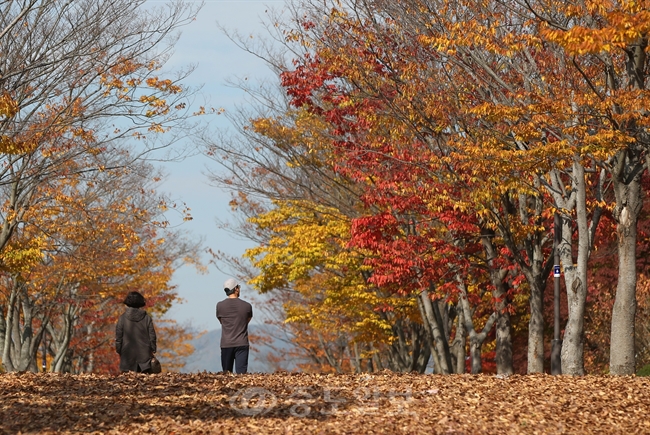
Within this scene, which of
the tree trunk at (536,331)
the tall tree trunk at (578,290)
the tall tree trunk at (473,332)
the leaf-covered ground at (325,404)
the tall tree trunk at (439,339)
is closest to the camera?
the leaf-covered ground at (325,404)

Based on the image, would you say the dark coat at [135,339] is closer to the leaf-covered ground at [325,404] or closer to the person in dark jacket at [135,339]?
the person in dark jacket at [135,339]

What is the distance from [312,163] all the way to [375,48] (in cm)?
646

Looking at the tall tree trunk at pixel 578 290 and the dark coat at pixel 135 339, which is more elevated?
the tall tree trunk at pixel 578 290

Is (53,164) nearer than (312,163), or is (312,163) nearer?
(53,164)

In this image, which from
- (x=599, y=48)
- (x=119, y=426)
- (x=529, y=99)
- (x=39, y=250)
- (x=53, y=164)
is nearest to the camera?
(x=119, y=426)

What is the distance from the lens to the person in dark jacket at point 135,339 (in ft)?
43.6

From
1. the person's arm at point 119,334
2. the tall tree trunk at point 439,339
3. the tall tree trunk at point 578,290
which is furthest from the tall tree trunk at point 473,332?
the person's arm at point 119,334

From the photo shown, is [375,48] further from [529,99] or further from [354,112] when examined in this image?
[529,99]

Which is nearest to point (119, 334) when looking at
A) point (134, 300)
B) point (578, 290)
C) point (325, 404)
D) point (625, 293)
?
point (134, 300)

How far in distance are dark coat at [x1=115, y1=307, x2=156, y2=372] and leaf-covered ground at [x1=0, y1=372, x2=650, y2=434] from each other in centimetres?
59

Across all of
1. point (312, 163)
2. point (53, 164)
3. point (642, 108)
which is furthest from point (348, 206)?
point (642, 108)

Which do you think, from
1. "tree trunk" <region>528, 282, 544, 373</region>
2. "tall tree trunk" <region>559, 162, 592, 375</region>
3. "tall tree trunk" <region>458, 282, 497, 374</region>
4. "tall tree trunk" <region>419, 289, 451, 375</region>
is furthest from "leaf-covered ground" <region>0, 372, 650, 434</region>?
"tall tree trunk" <region>419, 289, 451, 375</region>

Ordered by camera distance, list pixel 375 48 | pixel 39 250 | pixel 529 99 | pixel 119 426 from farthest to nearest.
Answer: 1. pixel 39 250
2. pixel 375 48
3. pixel 529 99
4. pixel 119 426

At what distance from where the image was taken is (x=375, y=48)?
17406 millimetres
